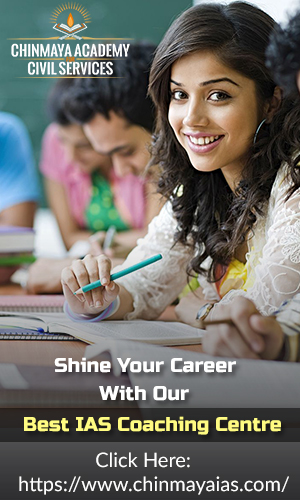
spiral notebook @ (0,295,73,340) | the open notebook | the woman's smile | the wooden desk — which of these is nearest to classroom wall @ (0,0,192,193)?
spiral notebook @ (0,295,73,340)

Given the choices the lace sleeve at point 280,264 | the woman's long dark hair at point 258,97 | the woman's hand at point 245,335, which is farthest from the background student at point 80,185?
the woman's hand at point 245,335

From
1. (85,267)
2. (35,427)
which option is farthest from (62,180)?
(35,427)

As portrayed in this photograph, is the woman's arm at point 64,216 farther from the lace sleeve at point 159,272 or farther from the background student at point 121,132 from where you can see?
the lace sleeve at point 159,272

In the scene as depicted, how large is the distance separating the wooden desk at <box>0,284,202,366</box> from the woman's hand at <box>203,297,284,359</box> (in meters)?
0.12

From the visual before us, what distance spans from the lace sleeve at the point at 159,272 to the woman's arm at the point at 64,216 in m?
1.14

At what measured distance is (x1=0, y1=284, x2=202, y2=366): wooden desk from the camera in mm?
725

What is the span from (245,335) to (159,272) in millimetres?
527

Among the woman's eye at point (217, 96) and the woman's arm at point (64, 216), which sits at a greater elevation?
the woman's arm at point (64, 216)

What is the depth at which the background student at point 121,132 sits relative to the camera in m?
1.81

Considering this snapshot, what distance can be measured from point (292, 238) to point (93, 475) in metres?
0.40

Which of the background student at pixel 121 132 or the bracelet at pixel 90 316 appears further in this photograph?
the background student at pixel 121 132

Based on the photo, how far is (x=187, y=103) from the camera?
0.94 meters

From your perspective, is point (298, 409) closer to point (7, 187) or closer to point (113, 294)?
point (113, 294)

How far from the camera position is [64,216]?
2334 mm
